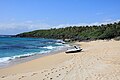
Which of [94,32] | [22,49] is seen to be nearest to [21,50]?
[22,49]

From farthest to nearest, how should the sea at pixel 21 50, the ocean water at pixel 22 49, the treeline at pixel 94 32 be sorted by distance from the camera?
the treeline at pixel 94 32
the ocean water at pixel 22 49
the sea at pixel 21 50

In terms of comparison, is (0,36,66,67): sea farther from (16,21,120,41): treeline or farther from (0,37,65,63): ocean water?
(16,21,120,41): treeline

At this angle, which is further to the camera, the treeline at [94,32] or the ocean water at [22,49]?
the treeline at [94,32]

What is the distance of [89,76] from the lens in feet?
39.5

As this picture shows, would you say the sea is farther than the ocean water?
No

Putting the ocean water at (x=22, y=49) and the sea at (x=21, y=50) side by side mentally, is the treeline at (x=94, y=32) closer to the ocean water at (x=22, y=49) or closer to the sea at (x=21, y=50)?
the ocean water at (x=22, y=49)

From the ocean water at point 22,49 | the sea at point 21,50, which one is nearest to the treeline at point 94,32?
the ocean water at point 22,49

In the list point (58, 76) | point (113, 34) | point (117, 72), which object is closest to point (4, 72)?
point (58, 76)

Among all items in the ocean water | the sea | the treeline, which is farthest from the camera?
the treeline

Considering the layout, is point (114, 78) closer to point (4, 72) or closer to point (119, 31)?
point (4, 72)

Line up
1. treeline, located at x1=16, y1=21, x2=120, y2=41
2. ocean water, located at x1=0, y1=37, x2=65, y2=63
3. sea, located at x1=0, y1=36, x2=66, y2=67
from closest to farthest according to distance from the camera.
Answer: sea, located at x1=0, y1=36, x2=66, y2=67
ocean water, located at x1=0, y1=37, x2=65, y2=63
treeline, located at x1=16, y1=21, x2=120, y2=41

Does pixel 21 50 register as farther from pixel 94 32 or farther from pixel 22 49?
pixel 94 32

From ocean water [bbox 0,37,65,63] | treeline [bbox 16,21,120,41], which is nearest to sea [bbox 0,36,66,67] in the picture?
ocean water [bbox 0,37,65,63]

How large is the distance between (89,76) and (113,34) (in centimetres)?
6880
